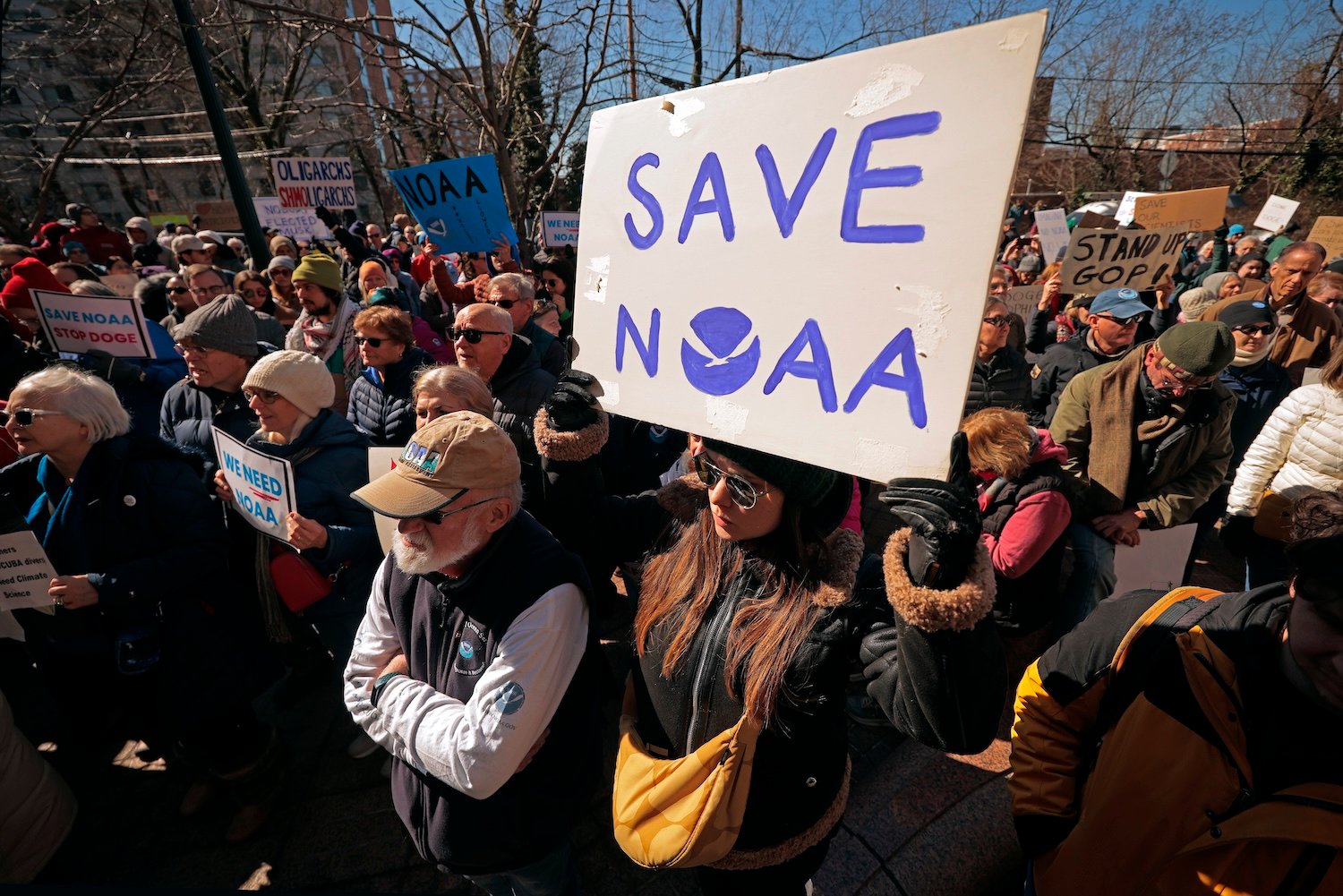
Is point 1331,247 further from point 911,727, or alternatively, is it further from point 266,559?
point 266,559

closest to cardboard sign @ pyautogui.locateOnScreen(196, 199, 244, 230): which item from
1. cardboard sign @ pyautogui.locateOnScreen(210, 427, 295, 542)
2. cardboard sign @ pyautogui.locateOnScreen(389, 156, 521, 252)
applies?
cardboard sign @ pyautogui.locateOnScreen(389, 156, 521, 252)

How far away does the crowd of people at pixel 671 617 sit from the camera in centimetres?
123

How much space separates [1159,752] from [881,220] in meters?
1.33

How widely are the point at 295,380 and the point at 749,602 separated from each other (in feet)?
6.78

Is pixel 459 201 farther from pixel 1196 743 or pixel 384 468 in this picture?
pixel 1196 743

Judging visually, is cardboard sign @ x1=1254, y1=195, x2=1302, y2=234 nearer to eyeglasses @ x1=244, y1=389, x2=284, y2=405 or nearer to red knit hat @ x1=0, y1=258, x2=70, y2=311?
eyeglasses @ x1=244, y1=389, x2=284, y2=405

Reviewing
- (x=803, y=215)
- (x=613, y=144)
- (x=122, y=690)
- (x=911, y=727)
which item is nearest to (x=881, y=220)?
(x=803, y=215)

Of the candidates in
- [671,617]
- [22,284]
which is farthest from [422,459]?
[22,284]

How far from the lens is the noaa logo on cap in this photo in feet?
5.21

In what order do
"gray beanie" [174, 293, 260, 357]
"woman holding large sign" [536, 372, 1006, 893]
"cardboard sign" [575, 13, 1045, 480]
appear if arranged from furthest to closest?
1. "gray beanie" [174, 293, 260, 357]
2. "woman holding large sign" [536, 372, 1006, 893]
3. "cardboard sign" [575, 13, 1045, 480]

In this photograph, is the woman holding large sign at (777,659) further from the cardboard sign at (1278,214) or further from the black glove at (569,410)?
the cardboard sign at (1278,214)

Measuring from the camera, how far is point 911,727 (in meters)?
1.26

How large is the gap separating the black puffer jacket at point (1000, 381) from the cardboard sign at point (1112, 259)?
1.62m

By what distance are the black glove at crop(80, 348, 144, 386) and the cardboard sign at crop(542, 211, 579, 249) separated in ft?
20.1
